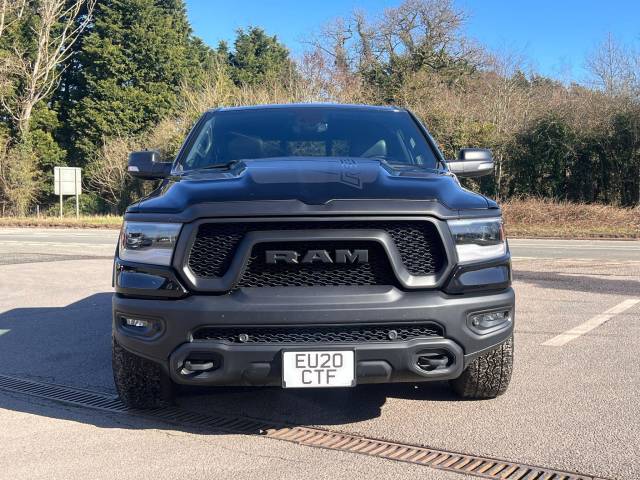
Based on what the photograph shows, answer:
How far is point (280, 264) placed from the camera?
10.5 ft

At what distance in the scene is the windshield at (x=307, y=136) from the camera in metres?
4.64

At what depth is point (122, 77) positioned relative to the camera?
49656mm

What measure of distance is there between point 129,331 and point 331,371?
3.51 ft

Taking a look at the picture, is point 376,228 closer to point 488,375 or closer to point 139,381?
point 488,375

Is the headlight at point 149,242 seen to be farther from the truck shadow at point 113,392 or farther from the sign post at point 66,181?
the sign post at point 66,181

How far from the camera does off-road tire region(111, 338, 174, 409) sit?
12.1 ft

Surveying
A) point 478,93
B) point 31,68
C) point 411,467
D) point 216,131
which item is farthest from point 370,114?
point 31,68

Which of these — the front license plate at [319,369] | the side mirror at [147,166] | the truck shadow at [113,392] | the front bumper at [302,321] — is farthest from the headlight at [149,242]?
the side mirror at [147,166]

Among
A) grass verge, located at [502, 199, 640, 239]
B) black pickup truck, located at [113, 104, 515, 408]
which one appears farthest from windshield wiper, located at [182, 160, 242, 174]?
grass verge, located at [502, 199, 640, 239]

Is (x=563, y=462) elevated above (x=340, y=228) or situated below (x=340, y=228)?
below

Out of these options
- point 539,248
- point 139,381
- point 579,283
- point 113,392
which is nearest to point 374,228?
point 139,381

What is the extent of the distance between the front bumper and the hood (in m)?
0.46

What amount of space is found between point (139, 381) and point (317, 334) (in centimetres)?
123

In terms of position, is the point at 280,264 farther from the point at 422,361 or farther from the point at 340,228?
the point at 422,361
